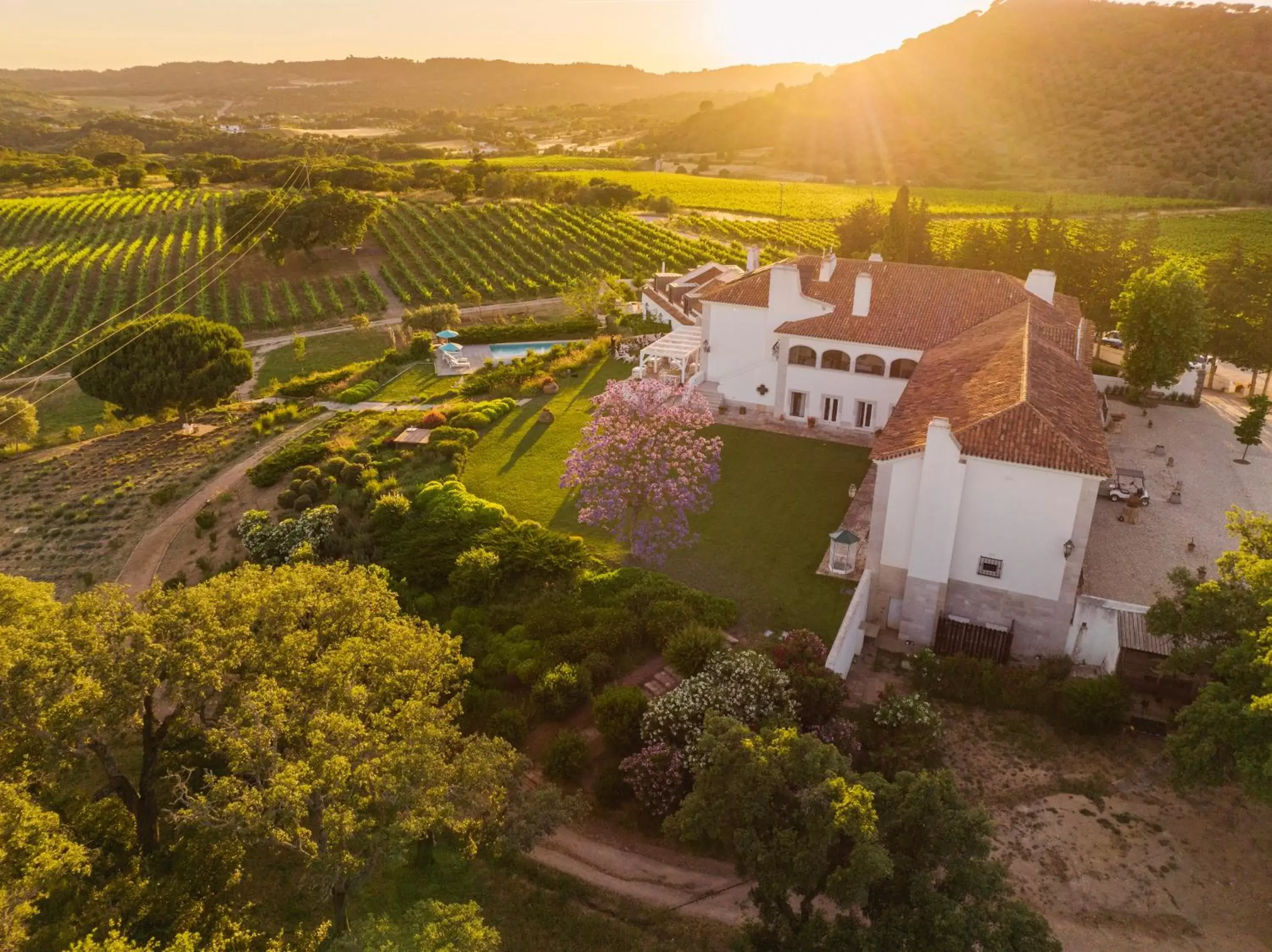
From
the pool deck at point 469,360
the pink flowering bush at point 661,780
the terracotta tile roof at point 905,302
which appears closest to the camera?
the pink flowering bush at point 661,780

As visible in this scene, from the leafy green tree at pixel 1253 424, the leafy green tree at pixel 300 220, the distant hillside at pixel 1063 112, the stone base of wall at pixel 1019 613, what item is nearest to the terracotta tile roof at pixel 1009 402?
the stone base of wall at pixel 1019 613

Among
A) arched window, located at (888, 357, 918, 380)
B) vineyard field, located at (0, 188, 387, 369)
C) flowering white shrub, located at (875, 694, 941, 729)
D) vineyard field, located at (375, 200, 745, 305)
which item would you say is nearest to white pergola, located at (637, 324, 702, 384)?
arched window, located at (888, 357, 918, 380)

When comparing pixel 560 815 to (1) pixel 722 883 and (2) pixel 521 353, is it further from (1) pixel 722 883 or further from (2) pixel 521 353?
(2) pixel 521 353

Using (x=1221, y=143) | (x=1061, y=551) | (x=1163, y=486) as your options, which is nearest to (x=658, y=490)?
(x=1061, y=551)

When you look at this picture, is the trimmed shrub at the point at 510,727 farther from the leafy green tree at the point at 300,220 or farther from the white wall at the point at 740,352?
the leafy green tree at the point at 300,220

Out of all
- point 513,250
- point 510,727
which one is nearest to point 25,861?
point 510,727

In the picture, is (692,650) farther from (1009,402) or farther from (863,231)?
(863,231)
